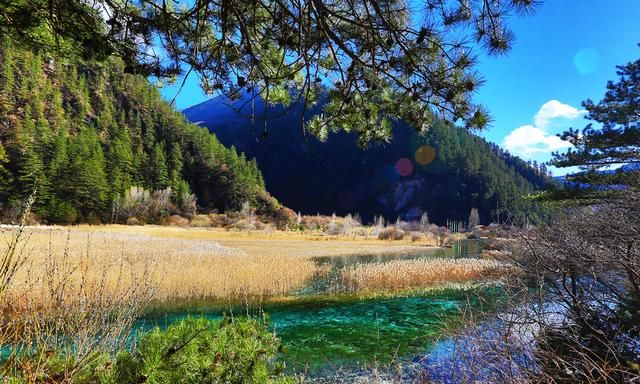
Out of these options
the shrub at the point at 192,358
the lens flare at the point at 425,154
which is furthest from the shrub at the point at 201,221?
the lens flare at the point at 425,154

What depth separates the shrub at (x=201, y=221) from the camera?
187 feet

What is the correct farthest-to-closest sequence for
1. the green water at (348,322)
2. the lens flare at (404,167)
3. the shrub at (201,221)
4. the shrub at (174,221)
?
the lens flare at (404,167) < the shrub at (201,221) < the shrub at (174,221) < the green water at (348,322)

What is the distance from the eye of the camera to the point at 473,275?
58.1ft

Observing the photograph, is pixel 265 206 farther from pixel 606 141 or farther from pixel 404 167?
pixel 404 167

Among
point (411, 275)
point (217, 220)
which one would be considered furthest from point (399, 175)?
point (411, 275)

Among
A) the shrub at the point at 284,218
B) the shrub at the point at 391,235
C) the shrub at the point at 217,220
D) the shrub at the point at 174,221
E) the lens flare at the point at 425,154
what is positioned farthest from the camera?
the lens flare at the point at 425,154

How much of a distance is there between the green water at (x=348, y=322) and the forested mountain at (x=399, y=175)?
93044 mm

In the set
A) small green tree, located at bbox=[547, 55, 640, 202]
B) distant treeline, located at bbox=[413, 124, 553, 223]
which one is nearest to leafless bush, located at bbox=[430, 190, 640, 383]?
small green tree, located at bbox=[547, 55, 640, 202]

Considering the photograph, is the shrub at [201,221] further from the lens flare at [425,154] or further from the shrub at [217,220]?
the lens flare at [425,154]

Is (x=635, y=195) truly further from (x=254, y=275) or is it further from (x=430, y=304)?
(x=254, y=275)

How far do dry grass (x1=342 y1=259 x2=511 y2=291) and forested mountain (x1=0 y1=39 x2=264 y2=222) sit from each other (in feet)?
91.1

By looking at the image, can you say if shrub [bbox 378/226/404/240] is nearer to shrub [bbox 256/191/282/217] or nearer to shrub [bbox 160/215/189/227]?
shrub [bbox 256/191/282/217]

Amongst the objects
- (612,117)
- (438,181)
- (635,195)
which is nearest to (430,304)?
(635,195)

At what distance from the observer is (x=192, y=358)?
2502 millimetres
